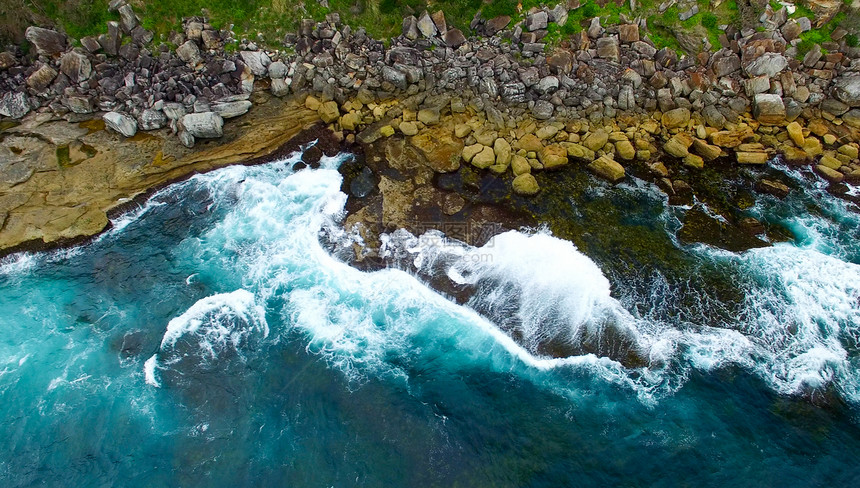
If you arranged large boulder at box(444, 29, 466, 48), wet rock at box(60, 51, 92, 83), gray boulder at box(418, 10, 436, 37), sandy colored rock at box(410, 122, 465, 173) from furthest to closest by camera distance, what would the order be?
gray boulder at box(418, 10, 436, 37)
large boulder at box(444, 29, 466, 48)
wet rock at box(60, 51, 92, 83)
sandy colored rock at box(410, 122, 465, 173)

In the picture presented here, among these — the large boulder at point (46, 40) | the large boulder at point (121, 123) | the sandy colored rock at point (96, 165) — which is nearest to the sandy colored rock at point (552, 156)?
the sandy colored rock at point (96, 165)

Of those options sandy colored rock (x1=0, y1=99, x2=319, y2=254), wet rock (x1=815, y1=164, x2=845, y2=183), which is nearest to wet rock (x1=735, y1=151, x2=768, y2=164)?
wet rock (x1=815, y1=164, x2=845, y2=183)

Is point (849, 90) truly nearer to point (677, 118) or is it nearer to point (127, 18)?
point (677, 118)

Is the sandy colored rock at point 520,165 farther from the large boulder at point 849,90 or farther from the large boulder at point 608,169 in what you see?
the large boulder at point 849,90

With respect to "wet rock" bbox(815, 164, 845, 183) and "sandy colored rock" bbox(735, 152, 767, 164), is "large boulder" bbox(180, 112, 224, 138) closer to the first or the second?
"sandy colored rock" bbox(735, 152, 767, 164)

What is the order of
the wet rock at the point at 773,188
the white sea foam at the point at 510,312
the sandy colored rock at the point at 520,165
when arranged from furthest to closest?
the sandy colored rock at the point at 520,165
the wet rock at the point at 773,188
the white sea foam at the point at 510,312

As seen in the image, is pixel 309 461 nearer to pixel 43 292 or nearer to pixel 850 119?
pixel 43 292
